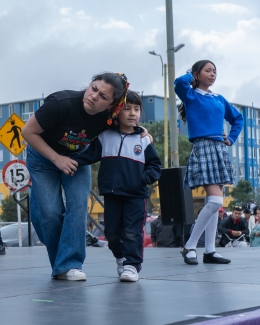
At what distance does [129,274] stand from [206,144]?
6.48 ft

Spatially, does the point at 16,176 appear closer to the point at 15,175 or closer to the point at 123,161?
the point at 15,175

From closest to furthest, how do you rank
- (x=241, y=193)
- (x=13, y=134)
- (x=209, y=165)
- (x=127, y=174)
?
(x=127, y=174), (x=209, y=165), (x=13, y=134), (x=241, y=193)

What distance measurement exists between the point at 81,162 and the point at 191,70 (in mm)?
2136

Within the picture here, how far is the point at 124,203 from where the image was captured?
5445mm

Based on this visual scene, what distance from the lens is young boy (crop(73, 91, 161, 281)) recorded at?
5.32 metres

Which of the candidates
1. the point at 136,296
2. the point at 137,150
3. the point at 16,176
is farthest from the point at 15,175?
the point at 136,296

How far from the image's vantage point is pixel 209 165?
668 cm

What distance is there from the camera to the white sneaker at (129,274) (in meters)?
5.16

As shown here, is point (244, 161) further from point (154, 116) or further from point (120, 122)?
point (120, 122)

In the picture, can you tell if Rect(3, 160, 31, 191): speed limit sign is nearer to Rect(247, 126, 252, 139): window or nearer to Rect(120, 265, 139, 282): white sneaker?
Rect(120, 265, 139, 282): white sneaker

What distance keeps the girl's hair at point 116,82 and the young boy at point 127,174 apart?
0.20 meters

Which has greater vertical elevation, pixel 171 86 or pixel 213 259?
pixel 171 86

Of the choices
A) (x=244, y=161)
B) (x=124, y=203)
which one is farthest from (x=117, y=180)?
(x=244, y=161)

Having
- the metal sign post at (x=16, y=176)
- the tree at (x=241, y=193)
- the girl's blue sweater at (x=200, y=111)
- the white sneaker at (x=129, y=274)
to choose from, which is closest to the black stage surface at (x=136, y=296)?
the white sneaker at (x=129, y=274)
